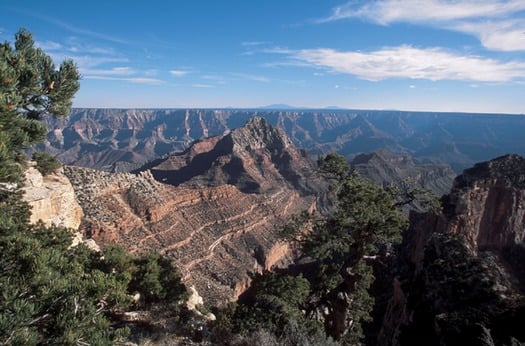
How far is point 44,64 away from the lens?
13336 millimetres

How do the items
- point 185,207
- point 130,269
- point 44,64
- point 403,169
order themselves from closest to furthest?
point 44,64 → point 130,269 → point 185,207 → point 403,169

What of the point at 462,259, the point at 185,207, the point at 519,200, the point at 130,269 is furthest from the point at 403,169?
the point at 130,269

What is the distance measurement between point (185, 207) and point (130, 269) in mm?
40482

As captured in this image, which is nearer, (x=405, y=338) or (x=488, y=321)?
(x=488, y=321)

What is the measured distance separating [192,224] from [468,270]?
41378mm

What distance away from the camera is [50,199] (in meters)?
19.7

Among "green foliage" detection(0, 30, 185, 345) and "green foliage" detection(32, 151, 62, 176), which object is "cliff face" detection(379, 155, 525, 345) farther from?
"green foliage" detection(32, 151, 62, 176)

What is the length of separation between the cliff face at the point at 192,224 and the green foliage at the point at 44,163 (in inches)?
642

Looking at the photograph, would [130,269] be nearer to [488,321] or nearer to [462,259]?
[488,321]

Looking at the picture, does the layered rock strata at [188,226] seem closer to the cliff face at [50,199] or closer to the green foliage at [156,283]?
the cliff face at [50,199]

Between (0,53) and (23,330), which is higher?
(0,53)

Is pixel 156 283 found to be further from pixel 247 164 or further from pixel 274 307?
pixel 247 164

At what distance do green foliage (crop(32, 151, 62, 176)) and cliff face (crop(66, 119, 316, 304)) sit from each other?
1632cm

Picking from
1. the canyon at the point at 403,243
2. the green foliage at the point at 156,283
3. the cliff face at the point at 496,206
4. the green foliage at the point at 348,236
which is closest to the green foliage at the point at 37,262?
the green foliage at the point at 156,283
